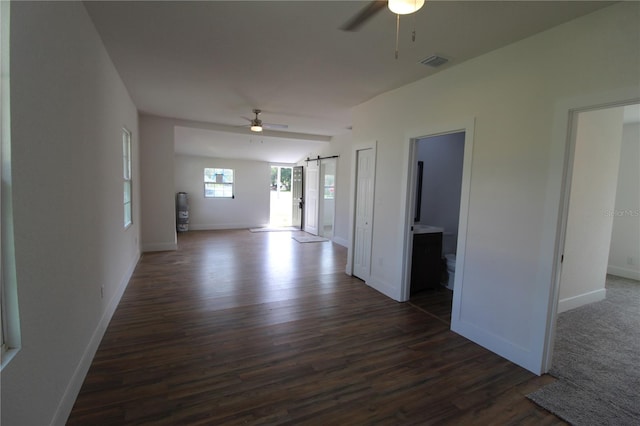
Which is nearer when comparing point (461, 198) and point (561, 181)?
point (561, 181)

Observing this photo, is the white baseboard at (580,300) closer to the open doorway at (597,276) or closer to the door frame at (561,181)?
the open doorway at (597,276)

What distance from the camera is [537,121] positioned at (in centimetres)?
237

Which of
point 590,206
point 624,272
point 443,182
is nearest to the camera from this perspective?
point 590,206

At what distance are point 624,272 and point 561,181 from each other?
449cm

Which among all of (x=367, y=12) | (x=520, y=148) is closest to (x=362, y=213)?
(x=520, y=148)

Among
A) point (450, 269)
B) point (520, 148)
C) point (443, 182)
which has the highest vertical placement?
point (520, 148)

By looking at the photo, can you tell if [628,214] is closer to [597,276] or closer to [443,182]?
[597,276]

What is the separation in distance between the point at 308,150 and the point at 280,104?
4.08m

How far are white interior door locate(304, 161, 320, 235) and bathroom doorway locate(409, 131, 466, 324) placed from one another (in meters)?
3.97

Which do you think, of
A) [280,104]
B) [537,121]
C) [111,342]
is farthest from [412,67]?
[111,342]

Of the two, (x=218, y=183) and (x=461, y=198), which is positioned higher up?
(x=218, y=183)

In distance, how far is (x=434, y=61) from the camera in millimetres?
2889

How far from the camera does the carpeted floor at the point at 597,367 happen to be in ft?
6.55

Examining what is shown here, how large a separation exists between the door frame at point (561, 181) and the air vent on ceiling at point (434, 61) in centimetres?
108
